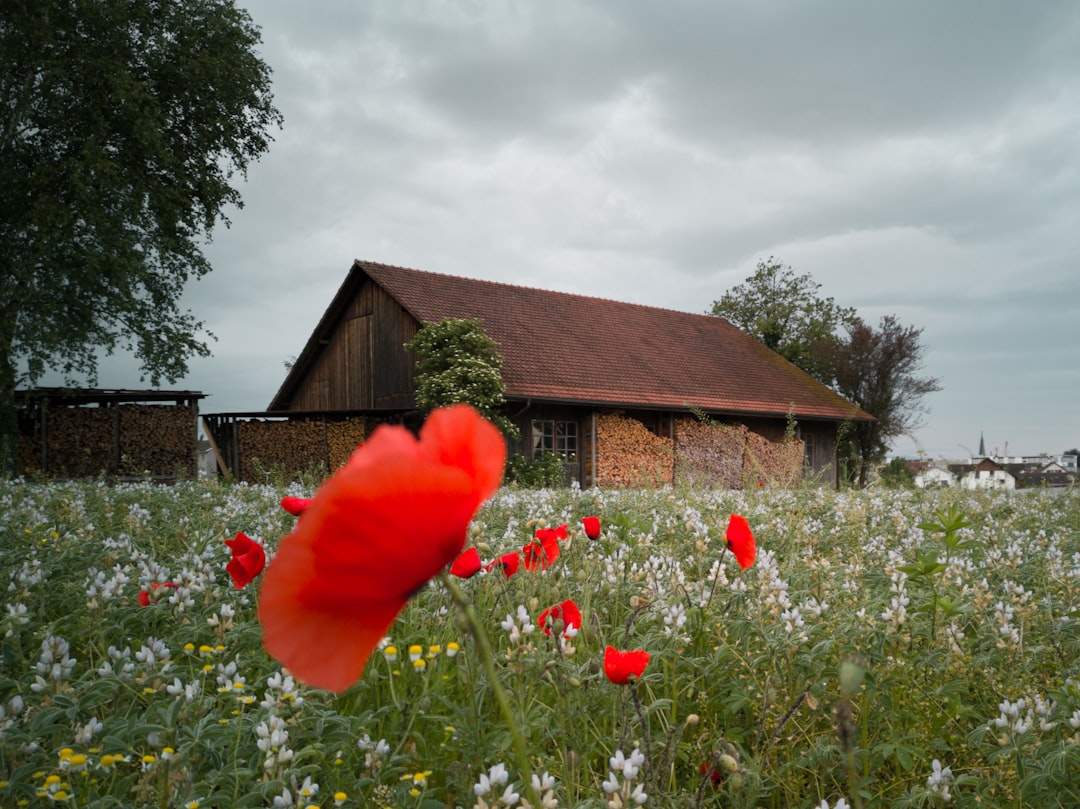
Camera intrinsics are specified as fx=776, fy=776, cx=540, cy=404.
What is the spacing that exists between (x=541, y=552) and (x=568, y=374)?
16886 millimetres

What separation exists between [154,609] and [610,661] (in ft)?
7.02

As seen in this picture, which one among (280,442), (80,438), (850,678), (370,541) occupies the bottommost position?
(280,442)

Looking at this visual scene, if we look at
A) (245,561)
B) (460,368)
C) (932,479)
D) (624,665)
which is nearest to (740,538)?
(624,665)

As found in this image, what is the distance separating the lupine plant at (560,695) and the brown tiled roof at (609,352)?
1481 centimetres

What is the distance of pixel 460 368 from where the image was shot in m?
17.0

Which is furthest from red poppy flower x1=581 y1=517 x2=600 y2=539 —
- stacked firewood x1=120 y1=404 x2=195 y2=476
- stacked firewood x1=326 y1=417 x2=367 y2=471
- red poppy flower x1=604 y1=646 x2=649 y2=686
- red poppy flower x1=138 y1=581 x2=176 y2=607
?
stacked firewood x1=120 y1=404 x2=195 y2=476

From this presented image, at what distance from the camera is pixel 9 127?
794 inches

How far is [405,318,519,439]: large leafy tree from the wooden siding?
1426 mm

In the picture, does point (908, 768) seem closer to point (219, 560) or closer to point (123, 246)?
point (219, 560)

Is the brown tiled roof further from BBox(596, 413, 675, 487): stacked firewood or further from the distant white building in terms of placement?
the distant white building

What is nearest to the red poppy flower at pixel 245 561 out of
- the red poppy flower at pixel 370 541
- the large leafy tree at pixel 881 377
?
the red poppy flower at pixel 370 541

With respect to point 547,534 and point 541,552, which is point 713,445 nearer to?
point 541,552

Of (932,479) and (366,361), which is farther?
(366,361)

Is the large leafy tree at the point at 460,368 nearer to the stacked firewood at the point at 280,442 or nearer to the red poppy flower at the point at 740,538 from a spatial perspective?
the stacked firewood at the point at 280,442
